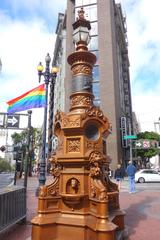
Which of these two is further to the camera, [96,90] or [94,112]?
[96,90]

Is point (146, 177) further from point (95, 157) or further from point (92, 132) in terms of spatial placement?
point (95, 157)

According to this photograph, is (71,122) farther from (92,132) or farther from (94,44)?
(94,44)

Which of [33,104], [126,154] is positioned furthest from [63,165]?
[126,154]

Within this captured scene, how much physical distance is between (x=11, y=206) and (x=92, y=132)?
9.16 feet

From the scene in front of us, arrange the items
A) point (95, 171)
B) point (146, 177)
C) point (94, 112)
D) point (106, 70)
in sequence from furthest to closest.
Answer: point (106, 70) < point (146, 177) < point (94, 112) < point (95, 171)

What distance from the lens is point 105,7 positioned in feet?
157

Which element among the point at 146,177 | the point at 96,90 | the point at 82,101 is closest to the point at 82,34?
the point at 82,101

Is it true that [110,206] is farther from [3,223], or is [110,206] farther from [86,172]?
[3,223]

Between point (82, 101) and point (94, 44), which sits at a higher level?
point (94, 44)

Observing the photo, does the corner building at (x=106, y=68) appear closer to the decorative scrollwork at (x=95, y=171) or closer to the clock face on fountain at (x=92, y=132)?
the clock face on fountain at (x=92, y=132)

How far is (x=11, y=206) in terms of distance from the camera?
639 centimetres

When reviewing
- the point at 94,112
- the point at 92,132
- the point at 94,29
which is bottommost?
the point at 92,132

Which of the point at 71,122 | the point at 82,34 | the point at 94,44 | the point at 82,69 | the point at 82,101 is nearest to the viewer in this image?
the point at 71,122

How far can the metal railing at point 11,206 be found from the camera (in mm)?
5864
